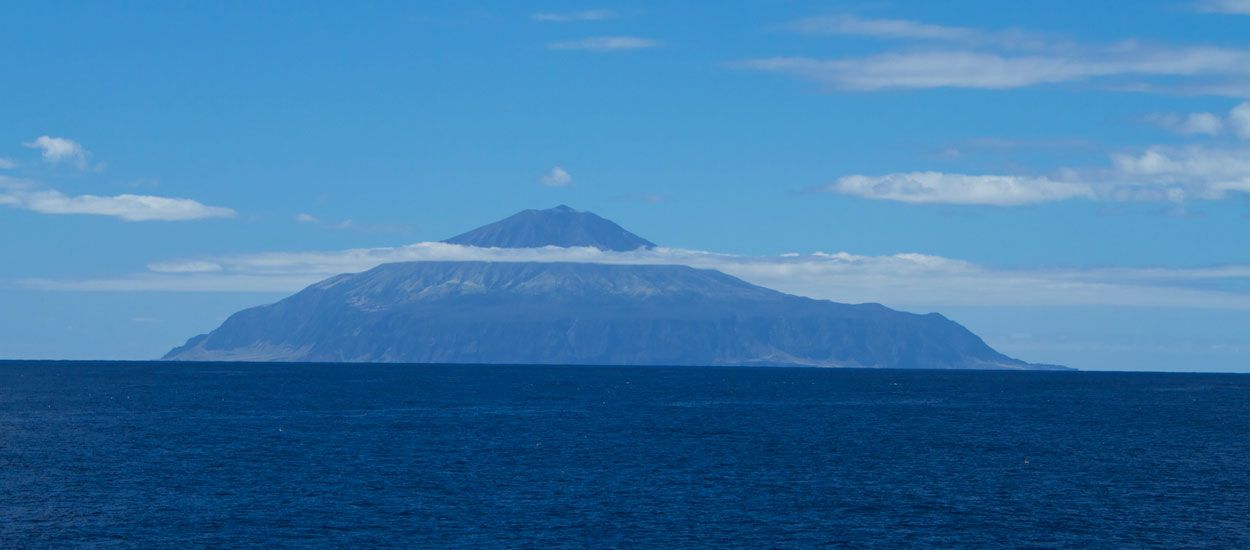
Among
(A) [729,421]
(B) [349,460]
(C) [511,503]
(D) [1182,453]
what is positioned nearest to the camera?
(C) [511,503]

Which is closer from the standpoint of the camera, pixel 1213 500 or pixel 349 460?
pixel 1213 500

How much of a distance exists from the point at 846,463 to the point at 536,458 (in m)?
26.7

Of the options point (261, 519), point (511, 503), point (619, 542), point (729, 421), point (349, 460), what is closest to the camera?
point (619, 542)

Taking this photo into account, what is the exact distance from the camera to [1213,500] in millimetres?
94062

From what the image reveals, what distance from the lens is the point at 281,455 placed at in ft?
389

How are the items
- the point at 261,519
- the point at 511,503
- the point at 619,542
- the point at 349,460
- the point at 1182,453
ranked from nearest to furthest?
the point at 619,542 < the point at 261,519 < the point at 511,503 < the point at 349,460 < the point at 1182,453

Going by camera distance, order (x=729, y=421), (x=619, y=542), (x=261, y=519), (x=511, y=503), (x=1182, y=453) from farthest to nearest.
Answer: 1. (x=729, y=421)
2. (x=1182, y=453)
3. (x=511, y=503)
4. (x=261, y=519)
5. (x=619, y=542)

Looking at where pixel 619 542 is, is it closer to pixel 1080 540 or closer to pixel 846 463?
pixel 1080 540

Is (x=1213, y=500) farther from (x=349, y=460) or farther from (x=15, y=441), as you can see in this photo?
(x=15, y=441)

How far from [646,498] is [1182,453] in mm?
63550

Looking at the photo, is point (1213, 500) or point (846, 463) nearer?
point (1213, 500)

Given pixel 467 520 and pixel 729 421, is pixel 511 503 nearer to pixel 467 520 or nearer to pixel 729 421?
pixel 467 520

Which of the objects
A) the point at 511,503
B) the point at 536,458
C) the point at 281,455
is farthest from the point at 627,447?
the point at 511,503

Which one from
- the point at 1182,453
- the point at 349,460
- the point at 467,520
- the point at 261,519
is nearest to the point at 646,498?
the point at 467,520
